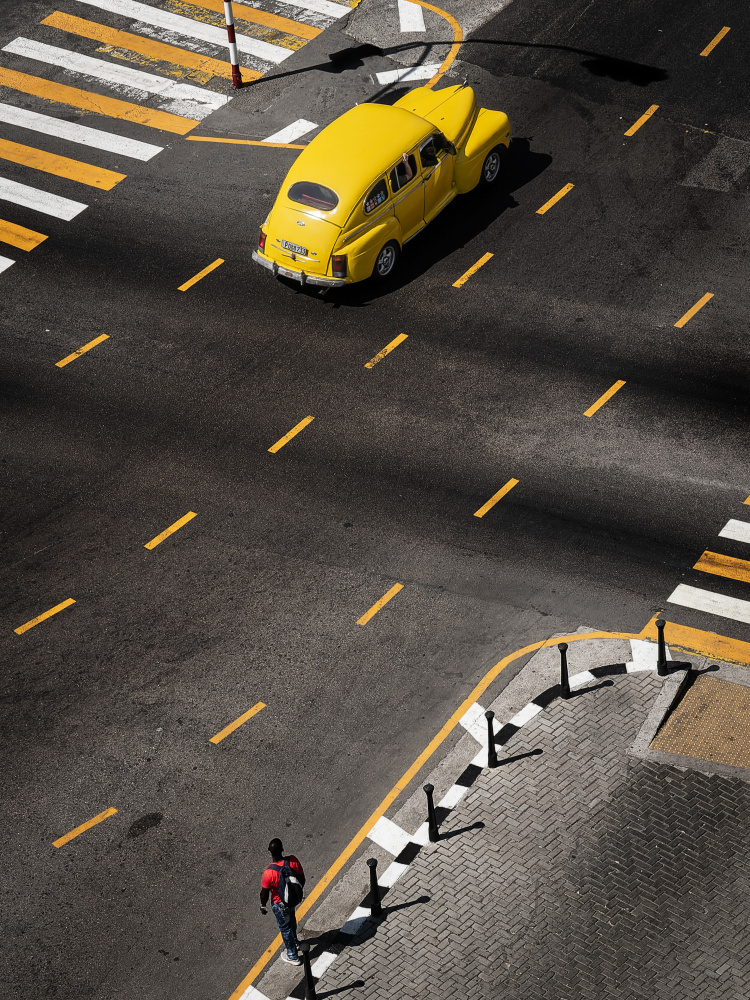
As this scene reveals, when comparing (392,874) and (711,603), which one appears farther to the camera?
(711,603)

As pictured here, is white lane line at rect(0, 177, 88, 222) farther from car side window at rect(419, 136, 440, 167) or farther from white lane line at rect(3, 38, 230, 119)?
car side window at rect(419, 136, 440, 167)

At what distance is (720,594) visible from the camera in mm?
16688

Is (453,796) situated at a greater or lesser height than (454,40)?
lesser

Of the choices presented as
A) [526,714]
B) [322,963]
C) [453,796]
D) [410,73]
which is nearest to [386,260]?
[410,73]

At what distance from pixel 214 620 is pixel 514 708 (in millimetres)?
4176

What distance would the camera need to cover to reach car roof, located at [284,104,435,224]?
2136 cm

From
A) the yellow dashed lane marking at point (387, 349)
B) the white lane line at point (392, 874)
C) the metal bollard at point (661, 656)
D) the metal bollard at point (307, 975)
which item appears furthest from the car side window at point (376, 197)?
the metal bollard at point (307, 975)

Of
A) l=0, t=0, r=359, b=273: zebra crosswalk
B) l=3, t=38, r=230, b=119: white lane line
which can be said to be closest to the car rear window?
l=0, t=0, r=359, b=273: zebra crosswalk

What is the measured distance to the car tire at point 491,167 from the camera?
23.6m

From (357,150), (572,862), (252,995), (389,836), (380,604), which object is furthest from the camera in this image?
(357,150)

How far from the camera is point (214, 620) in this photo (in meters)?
16.8

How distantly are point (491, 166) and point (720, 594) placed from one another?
10.6 m

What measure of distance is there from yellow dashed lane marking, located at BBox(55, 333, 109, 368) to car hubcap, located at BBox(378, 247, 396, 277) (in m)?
4.87

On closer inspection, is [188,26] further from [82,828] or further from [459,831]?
[459,831]
